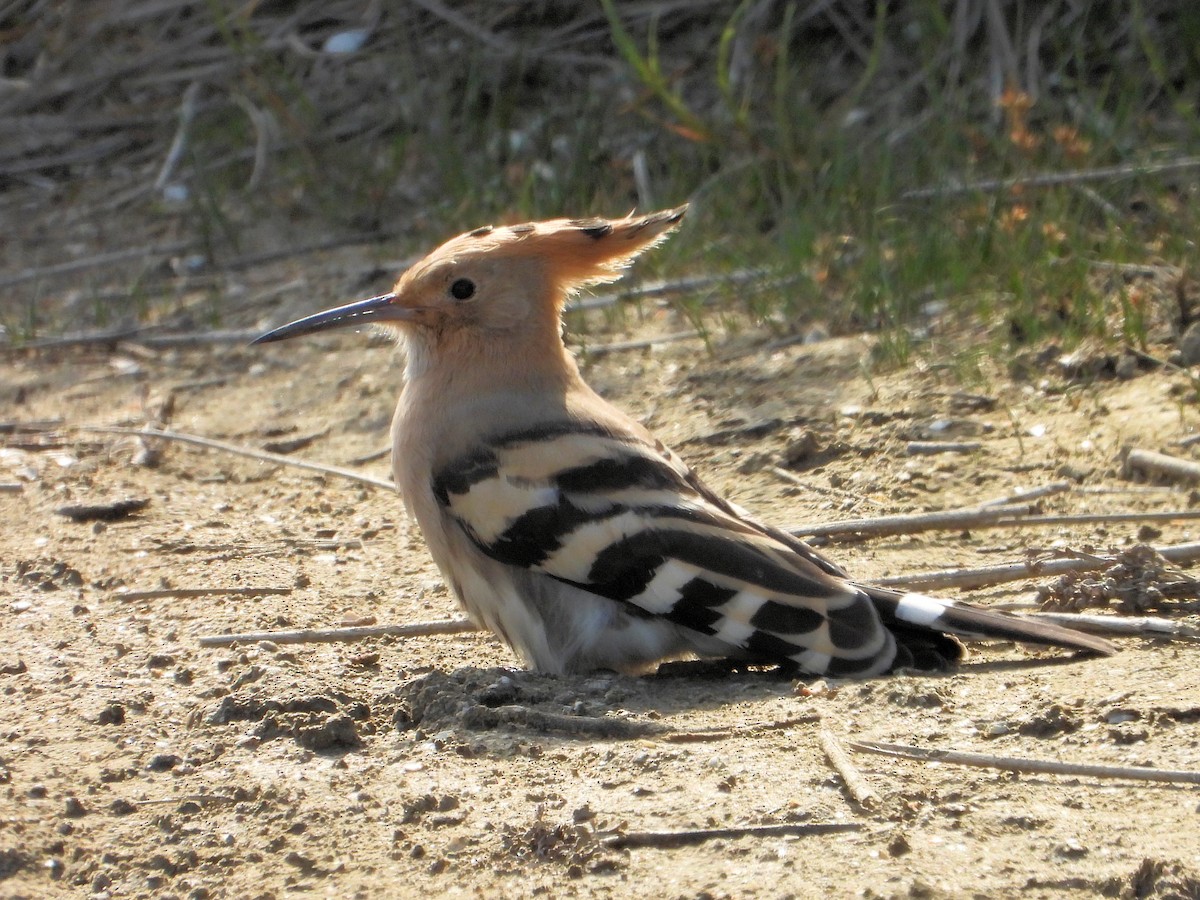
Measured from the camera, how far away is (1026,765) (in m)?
2.14

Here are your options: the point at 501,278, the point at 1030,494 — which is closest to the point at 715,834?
the point at 501,278

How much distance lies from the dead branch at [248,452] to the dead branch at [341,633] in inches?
34.7

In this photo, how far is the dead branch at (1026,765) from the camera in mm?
2070

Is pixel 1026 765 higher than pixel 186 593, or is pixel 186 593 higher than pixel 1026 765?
pixel 186 593

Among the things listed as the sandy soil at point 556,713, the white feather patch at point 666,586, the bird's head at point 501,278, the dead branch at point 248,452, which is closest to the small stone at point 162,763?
the sandy soil at point 556,713

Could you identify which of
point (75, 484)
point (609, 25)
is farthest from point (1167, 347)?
point (609, 25)

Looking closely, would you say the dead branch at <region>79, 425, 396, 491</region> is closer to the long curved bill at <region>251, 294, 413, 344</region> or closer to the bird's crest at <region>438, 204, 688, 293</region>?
the long curved bill at <region>251, 294, 413, 344</region>

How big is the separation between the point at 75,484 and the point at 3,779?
1.86 meters

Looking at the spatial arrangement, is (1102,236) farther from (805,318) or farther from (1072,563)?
(1072,563)

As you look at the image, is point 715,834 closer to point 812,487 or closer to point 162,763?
point 162,763

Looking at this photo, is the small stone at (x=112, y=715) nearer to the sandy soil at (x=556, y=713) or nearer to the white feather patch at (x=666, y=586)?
the sandy soil at (x=556, y=713)

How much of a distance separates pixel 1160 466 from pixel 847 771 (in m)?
1.61

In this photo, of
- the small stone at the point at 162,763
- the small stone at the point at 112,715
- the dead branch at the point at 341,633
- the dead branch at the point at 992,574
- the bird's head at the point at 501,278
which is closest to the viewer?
the small stone at the point at 162,763

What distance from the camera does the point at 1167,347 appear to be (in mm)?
3965
